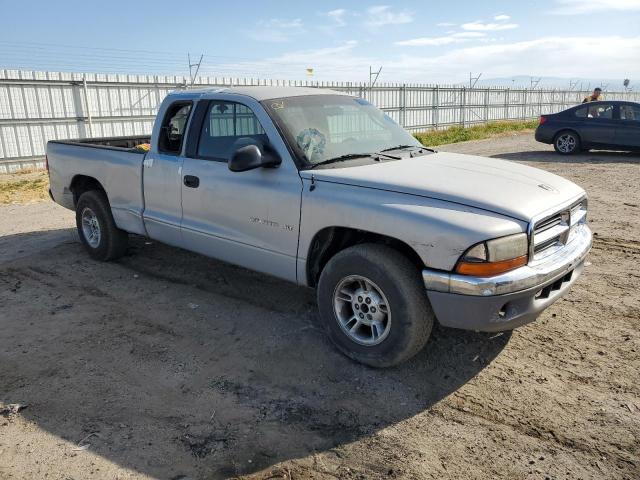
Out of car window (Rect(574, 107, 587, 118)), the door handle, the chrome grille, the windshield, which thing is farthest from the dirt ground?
car window (Rect(574, 107, 587, 118))

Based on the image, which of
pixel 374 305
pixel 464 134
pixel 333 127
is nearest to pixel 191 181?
pixel 333 127

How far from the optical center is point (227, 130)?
4684 mm

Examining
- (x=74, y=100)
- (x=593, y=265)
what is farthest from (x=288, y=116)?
(x=74, y=100)

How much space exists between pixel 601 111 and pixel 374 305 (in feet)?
43.7

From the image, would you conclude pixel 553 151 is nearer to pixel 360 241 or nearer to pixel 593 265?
pixel 593 265

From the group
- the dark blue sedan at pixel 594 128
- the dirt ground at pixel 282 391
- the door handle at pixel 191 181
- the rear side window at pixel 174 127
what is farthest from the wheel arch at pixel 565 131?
the door handle at pixel 191 181

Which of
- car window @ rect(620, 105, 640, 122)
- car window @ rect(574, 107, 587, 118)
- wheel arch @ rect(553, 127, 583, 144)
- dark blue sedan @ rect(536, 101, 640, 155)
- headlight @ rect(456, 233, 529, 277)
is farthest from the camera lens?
wheel arch @ rect(553, 127, 583, 144)

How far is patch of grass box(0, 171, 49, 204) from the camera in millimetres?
10418

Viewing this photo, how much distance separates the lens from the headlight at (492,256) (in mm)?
3129

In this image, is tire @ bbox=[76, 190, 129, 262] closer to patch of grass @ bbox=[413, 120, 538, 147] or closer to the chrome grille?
the chrome grille

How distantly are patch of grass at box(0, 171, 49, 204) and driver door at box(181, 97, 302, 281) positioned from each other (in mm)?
7030

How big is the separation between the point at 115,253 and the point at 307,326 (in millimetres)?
2826

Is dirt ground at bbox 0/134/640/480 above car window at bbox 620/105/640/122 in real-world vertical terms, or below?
below

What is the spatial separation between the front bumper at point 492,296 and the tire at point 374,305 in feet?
0.51
